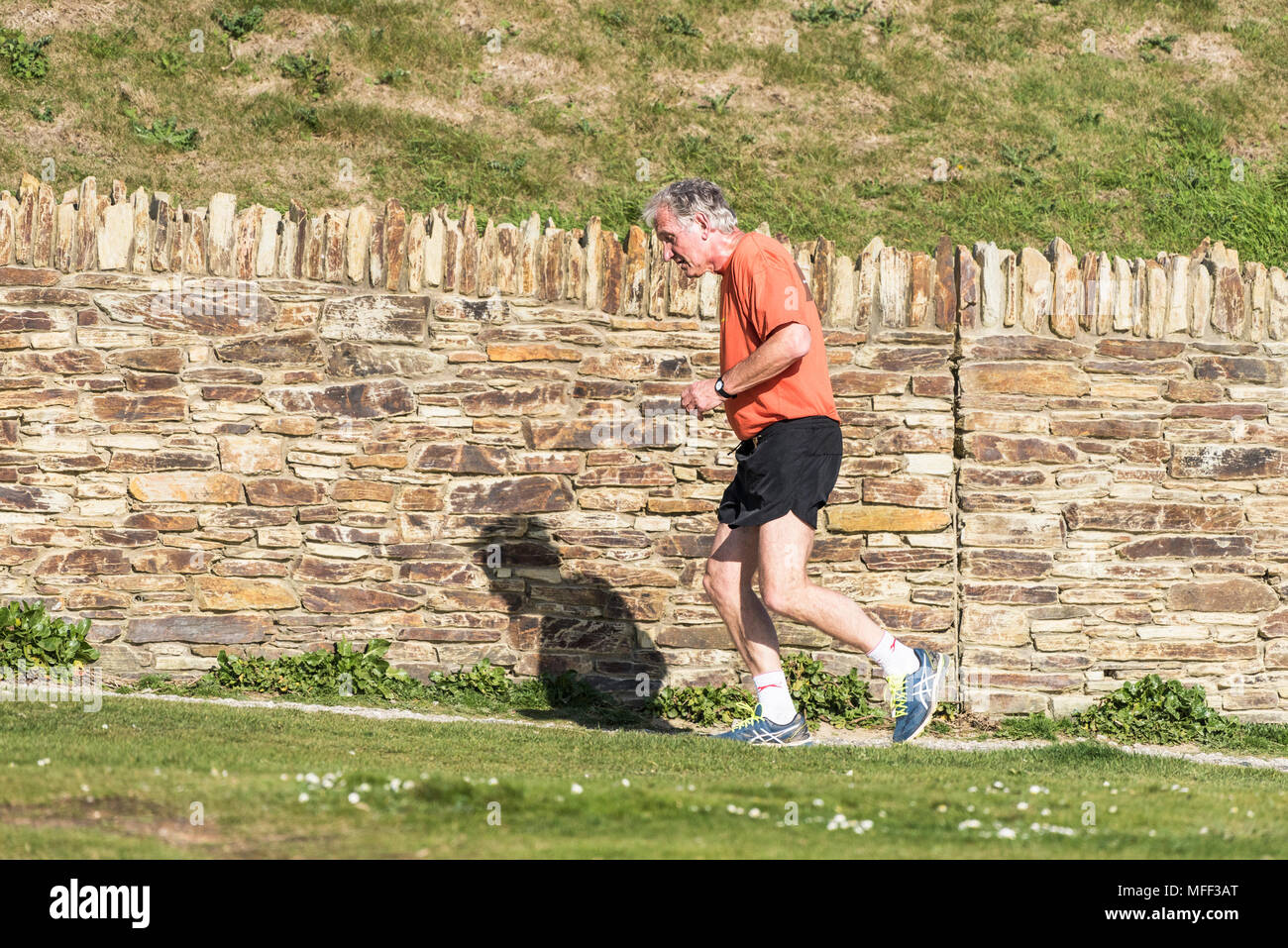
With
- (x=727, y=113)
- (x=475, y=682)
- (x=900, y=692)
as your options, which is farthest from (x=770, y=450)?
(x=727, y=113)

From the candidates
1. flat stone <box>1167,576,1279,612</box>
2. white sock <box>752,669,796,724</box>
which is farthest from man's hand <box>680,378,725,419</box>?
flat stone <box>1167,576,1279,612</box>

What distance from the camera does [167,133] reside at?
12.9 meters

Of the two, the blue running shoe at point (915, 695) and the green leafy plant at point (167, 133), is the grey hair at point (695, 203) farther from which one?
the green leafy plant at point (167, 133)

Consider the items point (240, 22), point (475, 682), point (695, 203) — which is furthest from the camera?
point (240, 22)

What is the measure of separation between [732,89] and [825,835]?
11669 mm

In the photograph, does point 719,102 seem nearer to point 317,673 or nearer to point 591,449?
point 591,449

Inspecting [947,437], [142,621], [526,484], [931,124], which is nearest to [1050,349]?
[947,437]

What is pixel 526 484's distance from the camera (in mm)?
7312

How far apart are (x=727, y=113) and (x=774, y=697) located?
9.45 m

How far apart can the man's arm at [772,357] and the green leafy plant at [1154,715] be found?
10.5ft

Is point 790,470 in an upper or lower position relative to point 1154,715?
upper

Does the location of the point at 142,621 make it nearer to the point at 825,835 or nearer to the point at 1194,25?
the point at 825,835

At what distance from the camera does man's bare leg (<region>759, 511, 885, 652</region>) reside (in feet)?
18.0

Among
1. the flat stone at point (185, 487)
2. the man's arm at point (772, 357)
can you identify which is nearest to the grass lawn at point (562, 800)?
the man's arm at point (772, 357)
